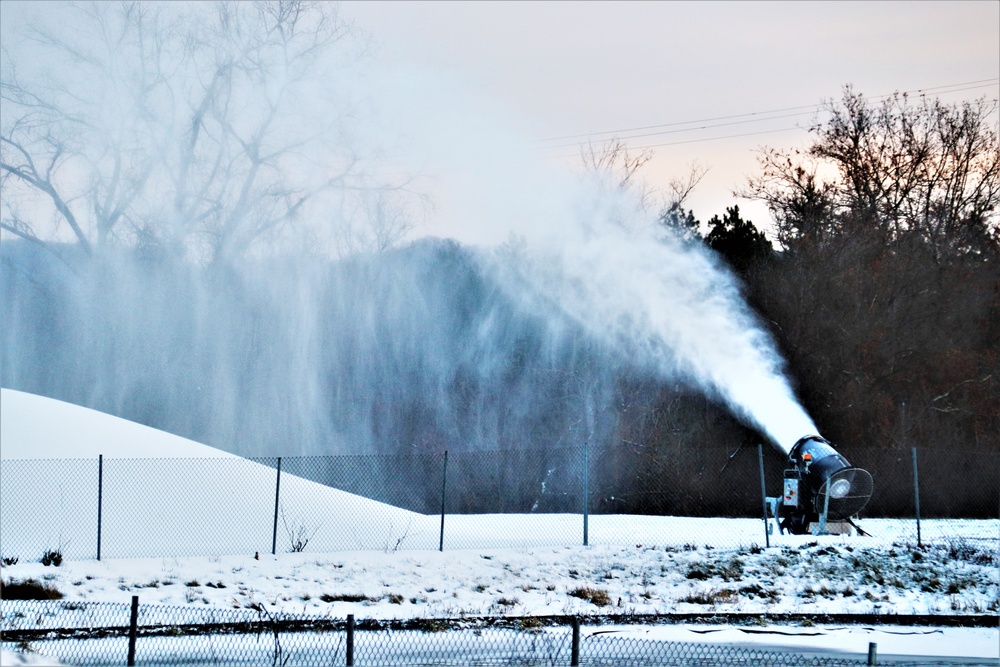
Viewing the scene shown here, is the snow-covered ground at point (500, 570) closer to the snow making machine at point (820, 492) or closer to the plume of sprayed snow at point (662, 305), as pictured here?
the snow making machine at point (820, 492)

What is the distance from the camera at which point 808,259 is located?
122ft

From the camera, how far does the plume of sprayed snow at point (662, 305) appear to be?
1180 inches

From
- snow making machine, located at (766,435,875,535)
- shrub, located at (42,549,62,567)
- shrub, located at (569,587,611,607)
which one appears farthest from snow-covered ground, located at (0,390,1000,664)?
snow making machine, located at (766,435,875,535)

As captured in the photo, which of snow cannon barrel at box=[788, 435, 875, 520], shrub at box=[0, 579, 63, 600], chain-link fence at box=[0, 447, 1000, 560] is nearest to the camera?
shrub at box=[0, 579, 63, 600]

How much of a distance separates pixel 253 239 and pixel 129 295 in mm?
4535

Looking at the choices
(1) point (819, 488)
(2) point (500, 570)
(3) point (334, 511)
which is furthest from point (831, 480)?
(3) point (334, 511)

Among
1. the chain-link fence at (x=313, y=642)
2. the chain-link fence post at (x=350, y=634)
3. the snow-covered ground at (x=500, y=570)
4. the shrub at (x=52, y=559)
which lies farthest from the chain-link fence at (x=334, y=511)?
the chain-link fence post at (x=350, y=634)

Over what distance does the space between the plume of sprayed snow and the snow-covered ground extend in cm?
893

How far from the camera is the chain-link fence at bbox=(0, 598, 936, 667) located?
443 inches

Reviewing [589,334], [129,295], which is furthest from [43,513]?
[589,334]

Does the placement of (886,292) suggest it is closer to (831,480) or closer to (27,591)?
(831,480)

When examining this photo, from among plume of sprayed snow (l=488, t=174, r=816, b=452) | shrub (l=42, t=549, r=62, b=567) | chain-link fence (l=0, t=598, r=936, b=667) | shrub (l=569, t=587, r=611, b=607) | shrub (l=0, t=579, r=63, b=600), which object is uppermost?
plume of sprayed snow (l=488, t=174, r=816, b=452)

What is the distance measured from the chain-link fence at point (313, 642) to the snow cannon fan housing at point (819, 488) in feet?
26.1

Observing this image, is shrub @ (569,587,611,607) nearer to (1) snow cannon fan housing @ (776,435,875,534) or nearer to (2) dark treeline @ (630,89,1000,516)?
(1) snow cannon fan housing @ (776,435,875,534)
